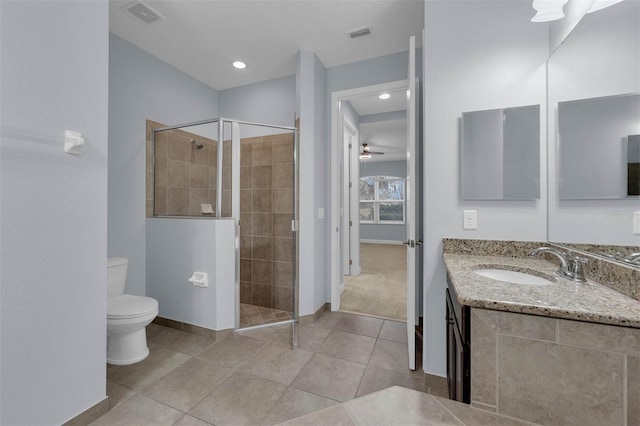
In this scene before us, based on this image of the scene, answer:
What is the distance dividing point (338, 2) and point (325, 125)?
112 cm

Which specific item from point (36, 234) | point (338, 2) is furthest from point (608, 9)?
point (36, 234)

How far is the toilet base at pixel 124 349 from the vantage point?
190 cm

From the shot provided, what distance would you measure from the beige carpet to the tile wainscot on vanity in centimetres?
197

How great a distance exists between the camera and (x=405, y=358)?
200 centimetres

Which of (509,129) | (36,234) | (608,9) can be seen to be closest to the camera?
(608,9)

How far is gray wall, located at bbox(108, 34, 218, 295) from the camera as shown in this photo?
2348mm

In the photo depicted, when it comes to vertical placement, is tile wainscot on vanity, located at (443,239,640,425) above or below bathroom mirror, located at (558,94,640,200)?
below

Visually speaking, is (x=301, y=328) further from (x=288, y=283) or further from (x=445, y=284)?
(x=445, y=284)

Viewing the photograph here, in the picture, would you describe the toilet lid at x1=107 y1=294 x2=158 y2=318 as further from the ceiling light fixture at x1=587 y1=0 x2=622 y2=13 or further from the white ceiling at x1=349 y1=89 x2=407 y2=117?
the white ceiling at x1=349 y1=89 x2=407 y2=117

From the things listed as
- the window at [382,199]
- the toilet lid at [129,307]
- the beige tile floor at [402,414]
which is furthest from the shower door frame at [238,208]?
the window at [382,199]

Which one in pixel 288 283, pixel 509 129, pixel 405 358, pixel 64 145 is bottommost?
pixel 405 358

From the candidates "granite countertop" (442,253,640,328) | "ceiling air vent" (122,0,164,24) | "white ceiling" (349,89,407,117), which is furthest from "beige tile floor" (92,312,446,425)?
"white ceiling" (349,89,407,117)

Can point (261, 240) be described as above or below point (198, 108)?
below

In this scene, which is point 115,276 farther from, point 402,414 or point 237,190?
point 402,414
